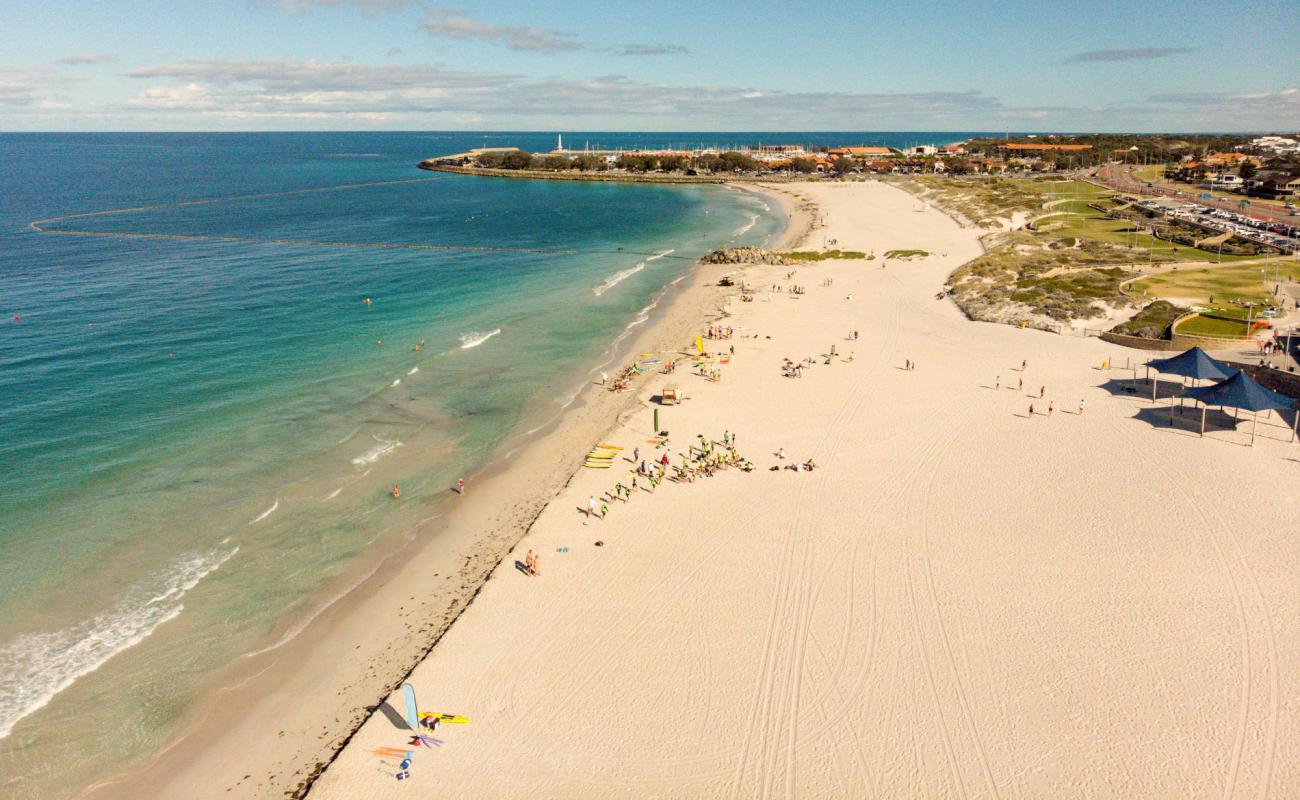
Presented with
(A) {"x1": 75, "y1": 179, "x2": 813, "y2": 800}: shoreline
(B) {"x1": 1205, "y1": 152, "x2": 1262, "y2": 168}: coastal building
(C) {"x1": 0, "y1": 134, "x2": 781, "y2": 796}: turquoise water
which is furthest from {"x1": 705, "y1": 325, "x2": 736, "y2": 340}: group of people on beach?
(B) {"x1": 1205, "y1": 152, "x2": 1262, "y2": 168}: coastal building

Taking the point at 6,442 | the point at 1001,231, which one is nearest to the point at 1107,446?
the point at 6,442

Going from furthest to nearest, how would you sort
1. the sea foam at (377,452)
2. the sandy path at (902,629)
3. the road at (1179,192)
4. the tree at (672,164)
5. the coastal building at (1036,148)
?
1. the coastal building at (1036,148)
2. the tree at (672,164)
3. the road at (1179,192)
4. the sea foam at (377,452)
5. the sandy path at (902,629)

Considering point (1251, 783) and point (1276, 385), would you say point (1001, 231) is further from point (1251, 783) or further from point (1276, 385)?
point (1251, 783)

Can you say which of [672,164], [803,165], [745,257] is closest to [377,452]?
[745,257]

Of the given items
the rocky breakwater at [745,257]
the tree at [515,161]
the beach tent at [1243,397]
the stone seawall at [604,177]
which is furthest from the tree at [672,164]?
the beach tent at [1243,397]

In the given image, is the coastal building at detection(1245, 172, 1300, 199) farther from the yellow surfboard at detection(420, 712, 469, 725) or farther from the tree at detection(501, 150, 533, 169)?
the tree at detection(501, 150, 533, 169)

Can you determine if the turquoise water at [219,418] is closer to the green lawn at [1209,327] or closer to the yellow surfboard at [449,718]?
the yellow surfboard at [449,718]

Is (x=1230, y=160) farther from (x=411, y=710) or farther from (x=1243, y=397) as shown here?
(x=411, y=710)
